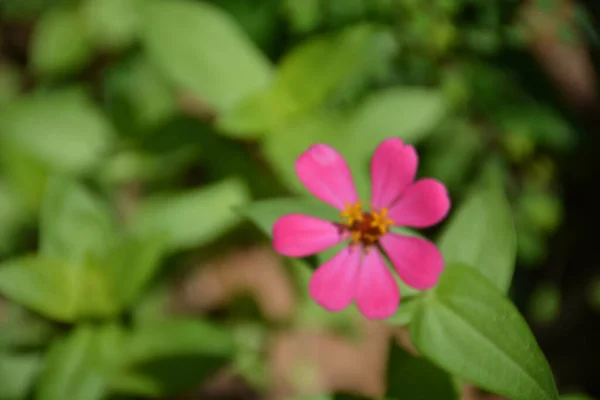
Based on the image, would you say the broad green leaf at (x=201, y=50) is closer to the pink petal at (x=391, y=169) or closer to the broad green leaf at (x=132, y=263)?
the broad green leaf at (x=132, y=263)

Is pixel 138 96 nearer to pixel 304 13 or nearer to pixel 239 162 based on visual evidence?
pixel 239 162

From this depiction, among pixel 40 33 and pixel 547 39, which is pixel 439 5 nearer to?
pixel 547 39

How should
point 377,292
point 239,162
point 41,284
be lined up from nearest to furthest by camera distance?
point 377,292
point 41,284
point 239,162

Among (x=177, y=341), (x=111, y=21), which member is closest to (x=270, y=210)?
(x=177, y=341)

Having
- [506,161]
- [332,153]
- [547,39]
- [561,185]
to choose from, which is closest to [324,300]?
[332,153]

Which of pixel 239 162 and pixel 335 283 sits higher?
pixel 335 283
